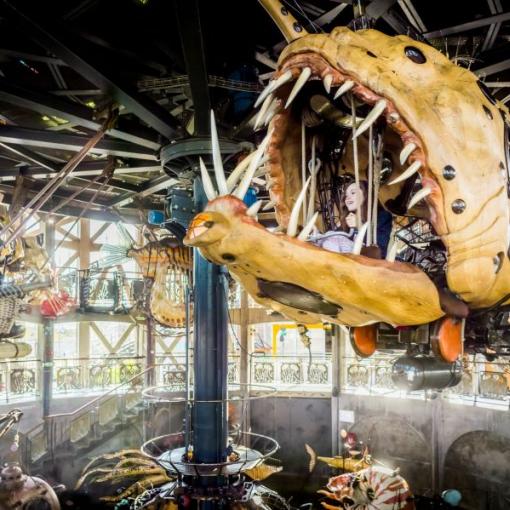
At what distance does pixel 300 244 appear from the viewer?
1827 millimetres

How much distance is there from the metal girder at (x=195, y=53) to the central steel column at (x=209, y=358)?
1444 millimetres

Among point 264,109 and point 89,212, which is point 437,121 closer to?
point 264,109

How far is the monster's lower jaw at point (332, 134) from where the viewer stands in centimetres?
196

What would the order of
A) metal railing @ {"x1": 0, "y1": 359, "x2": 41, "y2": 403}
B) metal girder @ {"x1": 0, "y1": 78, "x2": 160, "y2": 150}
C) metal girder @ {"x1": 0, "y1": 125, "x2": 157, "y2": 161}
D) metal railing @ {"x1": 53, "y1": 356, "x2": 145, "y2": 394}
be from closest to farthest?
1. metal girder @ {"x1": 0, "y1": 78, "x2": 160, "y2": 150}
2. metal girder @ {"x1": 0, "y1": 125, "x2": 157, "y2": 161}
3. metal railing @ {"x1": 0, "y1": 359, "x2": 41, "y2": 403}
4. metal railing @ {"x1": 53, "y1": 356, "x2": 145, "y2": 394}

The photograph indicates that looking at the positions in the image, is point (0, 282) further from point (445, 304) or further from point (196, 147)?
point (445, 304)

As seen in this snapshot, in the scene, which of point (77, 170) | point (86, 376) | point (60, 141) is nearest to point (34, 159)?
point (77, 170)

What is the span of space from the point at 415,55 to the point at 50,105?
4.64m

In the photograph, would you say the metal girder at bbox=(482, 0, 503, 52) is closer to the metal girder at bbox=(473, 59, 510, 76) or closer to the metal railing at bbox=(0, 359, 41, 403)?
the metal girder at bbox=(473, 59, 510, 76)

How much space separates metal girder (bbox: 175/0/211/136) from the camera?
12.5 feet

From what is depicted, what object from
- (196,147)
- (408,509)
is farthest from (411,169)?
(408,509)

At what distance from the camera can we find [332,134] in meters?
3.06

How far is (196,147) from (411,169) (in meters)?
3.98

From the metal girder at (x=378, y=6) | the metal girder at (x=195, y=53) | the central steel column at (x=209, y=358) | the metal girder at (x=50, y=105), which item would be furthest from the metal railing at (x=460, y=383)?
the metal girder at (x=50, y=105)

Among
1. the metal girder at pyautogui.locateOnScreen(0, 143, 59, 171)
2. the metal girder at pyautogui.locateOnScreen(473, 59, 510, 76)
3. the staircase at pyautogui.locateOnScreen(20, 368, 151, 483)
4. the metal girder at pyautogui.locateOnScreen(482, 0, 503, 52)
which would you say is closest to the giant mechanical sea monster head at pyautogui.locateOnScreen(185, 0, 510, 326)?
the metal girder at pyautogui.locateOnScreen(482, 0, 503, 52)
